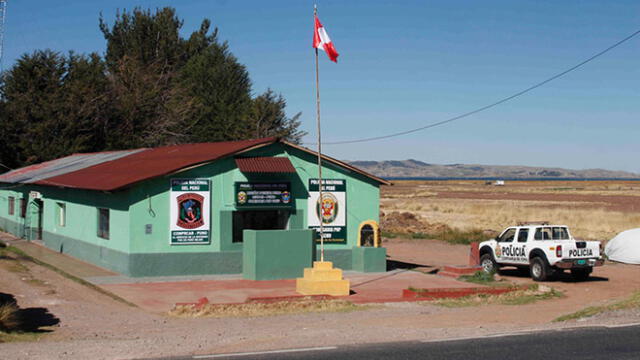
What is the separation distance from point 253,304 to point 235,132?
47646 millimetres

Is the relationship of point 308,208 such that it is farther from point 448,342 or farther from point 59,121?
point 59,121

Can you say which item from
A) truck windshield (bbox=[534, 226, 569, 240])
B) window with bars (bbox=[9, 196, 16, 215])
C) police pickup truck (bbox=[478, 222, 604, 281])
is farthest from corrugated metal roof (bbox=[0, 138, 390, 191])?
window with bars (bbox=[9, 196, 16, 215])

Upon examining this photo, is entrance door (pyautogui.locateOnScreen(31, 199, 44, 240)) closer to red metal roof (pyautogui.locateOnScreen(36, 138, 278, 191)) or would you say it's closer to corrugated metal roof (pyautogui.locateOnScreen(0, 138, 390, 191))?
corrugated metal roof (pyautogui.locateOnScreen(0, 138, 390, 191))

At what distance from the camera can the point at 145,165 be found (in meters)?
25.4

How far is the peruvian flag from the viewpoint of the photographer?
1931 centimetres

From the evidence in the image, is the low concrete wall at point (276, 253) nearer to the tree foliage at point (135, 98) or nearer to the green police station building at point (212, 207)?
the green police station building at point (212, 207)

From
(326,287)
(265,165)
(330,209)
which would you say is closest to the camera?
(326,287)

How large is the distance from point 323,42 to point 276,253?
6661 millimetres

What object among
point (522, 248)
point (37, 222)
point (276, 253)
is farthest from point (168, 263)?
point (37, 222)

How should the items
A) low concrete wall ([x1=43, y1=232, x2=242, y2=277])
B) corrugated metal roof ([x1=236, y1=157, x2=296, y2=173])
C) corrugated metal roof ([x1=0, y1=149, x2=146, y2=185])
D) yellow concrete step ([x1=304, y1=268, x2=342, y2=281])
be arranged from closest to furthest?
yellow concrete step ([x1=304, y1=268, x2=342, y2=281]) → low concrete wall ([x1=43, y1=232, x2=242, y2=277]) → corrugated metal roof ([x1=236, y1=157, x2=296, y2=173]) → corrugated metal roof ([x1=0, y1=149, x2=146, y2=185])

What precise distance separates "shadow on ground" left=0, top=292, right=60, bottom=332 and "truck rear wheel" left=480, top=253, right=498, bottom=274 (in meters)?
16.1

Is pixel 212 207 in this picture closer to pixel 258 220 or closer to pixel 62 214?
pixel 258 220

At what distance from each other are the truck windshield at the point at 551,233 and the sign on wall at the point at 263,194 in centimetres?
859

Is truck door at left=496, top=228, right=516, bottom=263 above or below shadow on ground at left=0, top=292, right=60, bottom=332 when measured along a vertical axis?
above
